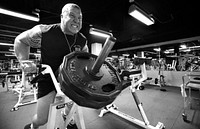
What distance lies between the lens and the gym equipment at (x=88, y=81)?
1.17ft

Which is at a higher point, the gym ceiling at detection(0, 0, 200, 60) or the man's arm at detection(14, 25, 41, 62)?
the gym ceiling at detection(0, 0, 200, 60)

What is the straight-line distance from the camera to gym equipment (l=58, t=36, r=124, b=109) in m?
0.36

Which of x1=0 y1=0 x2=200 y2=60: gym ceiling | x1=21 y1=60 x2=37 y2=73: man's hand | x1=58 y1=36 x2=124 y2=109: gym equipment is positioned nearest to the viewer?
x1=58 y1=36 x2=124 y2=109: gym equipment

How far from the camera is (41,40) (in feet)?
2.50

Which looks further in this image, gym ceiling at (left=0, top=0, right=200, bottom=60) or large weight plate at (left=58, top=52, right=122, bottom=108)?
gym ceiling at (left=0, top=0, right=200, bottom=60)

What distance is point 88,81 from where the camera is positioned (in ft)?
1.41

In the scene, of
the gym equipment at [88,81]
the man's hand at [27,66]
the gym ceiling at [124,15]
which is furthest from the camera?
the gym ceiling at [124,15]

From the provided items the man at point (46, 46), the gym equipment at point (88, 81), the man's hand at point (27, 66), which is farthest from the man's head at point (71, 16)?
the man's hand at point (27, 66)

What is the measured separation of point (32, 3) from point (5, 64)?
13.9 meters

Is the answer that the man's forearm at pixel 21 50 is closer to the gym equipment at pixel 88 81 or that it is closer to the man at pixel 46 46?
the man at pixel 46 46

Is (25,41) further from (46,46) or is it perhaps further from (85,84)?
(85,84)

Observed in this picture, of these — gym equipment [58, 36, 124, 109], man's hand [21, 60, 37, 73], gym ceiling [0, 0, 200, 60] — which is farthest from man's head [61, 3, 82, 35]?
gym ceiling [0, 0, 200, 60]

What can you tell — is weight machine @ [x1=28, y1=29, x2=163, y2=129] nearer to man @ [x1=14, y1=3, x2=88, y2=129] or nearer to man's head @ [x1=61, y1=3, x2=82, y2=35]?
man @ [x1=14, y1=3, x2=88, y2=129]

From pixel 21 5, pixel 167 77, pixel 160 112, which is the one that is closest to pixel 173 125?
pixel 160 112
